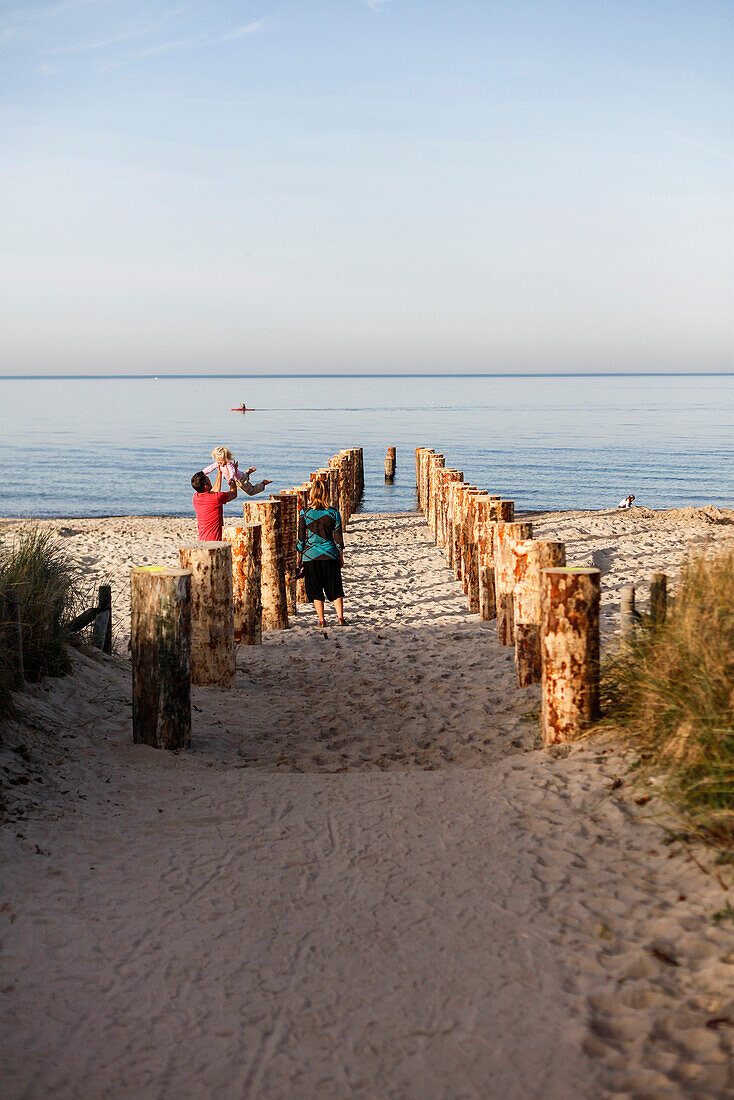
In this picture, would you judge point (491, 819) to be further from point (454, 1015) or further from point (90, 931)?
point (90, 931)

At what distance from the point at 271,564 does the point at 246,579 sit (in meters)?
1.40

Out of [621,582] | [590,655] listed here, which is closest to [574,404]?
[621,582]

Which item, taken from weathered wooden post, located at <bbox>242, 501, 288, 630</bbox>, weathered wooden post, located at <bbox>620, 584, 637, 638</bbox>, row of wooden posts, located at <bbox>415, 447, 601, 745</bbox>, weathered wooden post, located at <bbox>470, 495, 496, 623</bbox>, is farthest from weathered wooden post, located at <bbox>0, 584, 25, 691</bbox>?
weathered wooden post, located at <bbox>470, 495, 496, 623</bbox>

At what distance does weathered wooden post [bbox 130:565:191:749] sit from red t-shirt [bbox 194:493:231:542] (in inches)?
164

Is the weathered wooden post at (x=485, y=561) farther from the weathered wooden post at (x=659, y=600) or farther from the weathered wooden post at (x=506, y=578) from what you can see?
the weathered wooden post at (x=659, y=600)

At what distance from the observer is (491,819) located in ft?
14.7

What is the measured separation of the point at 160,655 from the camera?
544cm

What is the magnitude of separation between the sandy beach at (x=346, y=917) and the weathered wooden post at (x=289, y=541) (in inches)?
167

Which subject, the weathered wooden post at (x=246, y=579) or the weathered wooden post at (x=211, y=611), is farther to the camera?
the weathered wooden post at (x=246, y=579)

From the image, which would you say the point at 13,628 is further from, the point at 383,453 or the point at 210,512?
the point at 383,453

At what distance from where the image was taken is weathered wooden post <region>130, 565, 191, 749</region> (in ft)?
17.9

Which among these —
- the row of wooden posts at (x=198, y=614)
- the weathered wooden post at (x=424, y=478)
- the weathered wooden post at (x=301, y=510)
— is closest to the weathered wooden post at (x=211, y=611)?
the row of wooden posts at (x=198, y=614)

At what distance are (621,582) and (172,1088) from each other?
33.3ft

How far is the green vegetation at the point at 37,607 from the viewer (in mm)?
6039
